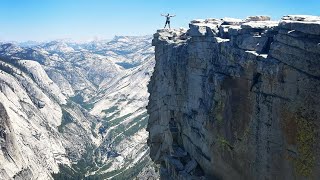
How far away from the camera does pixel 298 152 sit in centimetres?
3909

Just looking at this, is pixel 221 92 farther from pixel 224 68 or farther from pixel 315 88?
pixel 315 88

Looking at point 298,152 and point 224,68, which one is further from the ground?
point 224,68

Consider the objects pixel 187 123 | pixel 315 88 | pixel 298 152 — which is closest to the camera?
pixel 315 88

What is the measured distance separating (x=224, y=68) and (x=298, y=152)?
14.3m

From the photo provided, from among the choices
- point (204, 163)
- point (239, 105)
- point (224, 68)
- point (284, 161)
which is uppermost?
point (224, 68)

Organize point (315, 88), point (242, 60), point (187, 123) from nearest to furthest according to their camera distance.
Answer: point (315, 88) < point (242, 60) < point (187, 123)

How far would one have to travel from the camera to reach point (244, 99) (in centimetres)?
4566

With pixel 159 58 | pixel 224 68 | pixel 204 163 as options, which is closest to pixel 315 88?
pixel 224 68

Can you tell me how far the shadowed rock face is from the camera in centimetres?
3816

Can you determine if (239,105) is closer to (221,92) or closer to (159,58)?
(221,92)

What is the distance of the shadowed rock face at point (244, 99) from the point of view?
1502 inches

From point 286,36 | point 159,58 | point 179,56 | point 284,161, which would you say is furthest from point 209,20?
point 284,161

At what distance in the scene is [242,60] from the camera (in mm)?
45688

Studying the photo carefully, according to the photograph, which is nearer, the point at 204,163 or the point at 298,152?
the point at 298,152
